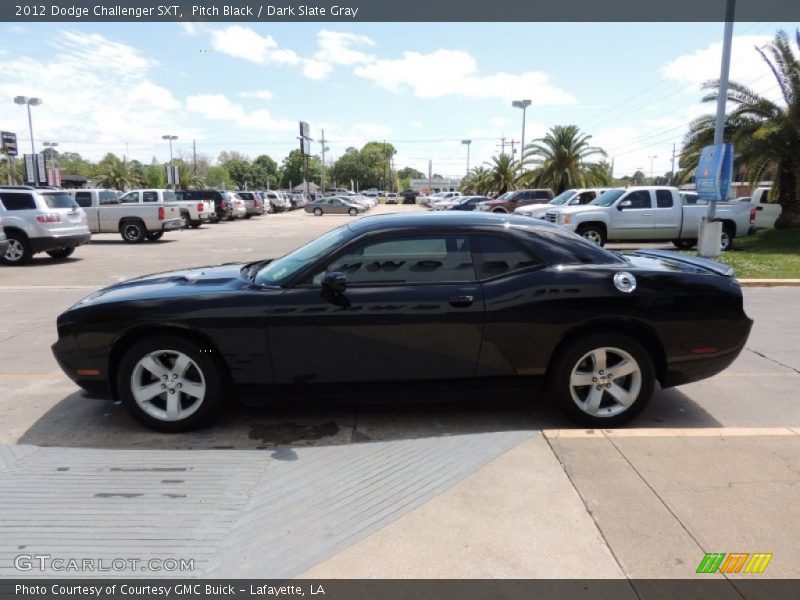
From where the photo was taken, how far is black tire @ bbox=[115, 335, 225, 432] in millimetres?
3984

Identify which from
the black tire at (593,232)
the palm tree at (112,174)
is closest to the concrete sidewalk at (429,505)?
the black tire at (593,232)

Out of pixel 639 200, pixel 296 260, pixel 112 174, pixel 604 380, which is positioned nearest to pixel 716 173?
pixel 639 200

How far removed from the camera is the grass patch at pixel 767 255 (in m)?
11.7

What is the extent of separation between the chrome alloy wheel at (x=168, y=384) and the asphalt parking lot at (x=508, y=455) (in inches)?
8.0

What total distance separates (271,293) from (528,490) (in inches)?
84.6

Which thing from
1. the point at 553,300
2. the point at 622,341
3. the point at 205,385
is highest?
the point at 553,300

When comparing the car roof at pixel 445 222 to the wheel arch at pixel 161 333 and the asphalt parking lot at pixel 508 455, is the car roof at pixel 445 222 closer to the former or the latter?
the asphalt parking lot at pixel 508 455

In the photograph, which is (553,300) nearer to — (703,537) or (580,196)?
(703,537)

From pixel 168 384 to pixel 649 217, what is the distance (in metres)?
14.9

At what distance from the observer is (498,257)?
4195 millimetres

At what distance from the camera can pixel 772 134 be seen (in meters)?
18.6

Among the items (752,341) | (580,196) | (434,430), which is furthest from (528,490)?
(580,196)

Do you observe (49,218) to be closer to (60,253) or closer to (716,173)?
(60,253)
